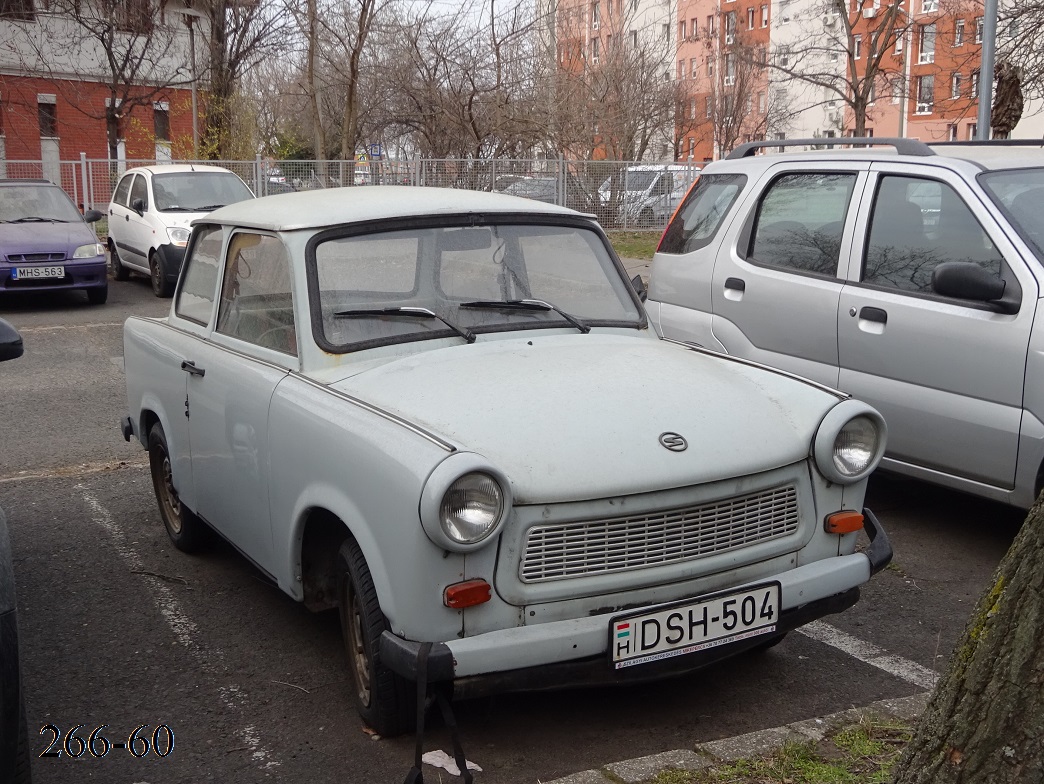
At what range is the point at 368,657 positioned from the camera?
11.8 feet

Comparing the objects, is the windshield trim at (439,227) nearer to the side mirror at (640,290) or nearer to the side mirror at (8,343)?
the side mirror at (640,290)

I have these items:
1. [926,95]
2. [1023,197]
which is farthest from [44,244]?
[926,95]

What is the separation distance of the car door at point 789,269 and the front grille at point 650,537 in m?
2.57

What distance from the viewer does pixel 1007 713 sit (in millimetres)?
2383

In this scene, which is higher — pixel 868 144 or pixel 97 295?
pixel 868 144

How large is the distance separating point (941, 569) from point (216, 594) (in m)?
3.29

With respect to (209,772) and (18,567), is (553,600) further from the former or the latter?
(18,567)

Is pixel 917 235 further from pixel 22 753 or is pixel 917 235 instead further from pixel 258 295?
pixel 22 753

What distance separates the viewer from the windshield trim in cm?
425

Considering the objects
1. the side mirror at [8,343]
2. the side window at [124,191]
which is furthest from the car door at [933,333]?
the side window at [124,191]

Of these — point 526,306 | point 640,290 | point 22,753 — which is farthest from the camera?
point 640,290

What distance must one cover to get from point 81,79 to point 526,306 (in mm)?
35568

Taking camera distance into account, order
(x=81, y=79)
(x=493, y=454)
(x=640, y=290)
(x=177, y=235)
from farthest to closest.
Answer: (x=81, y=79) → (x=177, y=235) → (x=640, y=290) → (x=493, y=454)

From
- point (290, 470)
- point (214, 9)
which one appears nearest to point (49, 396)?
point (290, 470)
